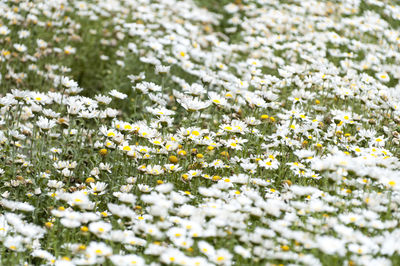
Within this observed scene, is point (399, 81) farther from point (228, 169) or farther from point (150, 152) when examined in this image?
point (150, 152)

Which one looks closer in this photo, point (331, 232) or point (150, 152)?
point (331, 232)

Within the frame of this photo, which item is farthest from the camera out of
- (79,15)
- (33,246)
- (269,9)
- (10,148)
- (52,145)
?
(269,9)

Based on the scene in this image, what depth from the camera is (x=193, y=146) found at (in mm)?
4090

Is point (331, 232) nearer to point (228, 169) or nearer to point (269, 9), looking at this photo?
point (228, 169)

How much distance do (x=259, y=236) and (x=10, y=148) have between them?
242cm

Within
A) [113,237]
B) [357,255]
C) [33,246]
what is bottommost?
[33,246]

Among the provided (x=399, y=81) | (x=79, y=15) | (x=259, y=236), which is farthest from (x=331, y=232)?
(x=79, y=15)

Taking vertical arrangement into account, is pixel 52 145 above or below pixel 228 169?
below

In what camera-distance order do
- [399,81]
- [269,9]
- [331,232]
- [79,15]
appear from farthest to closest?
[269,9]
[79,15]
[399,81]
[331,232]

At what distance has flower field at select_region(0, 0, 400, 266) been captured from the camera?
8.74 ft

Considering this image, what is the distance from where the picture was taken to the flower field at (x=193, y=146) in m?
2.66

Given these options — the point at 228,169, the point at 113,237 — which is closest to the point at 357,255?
the point at 113,237

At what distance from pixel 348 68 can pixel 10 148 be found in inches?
149

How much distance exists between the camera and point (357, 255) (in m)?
2.52
